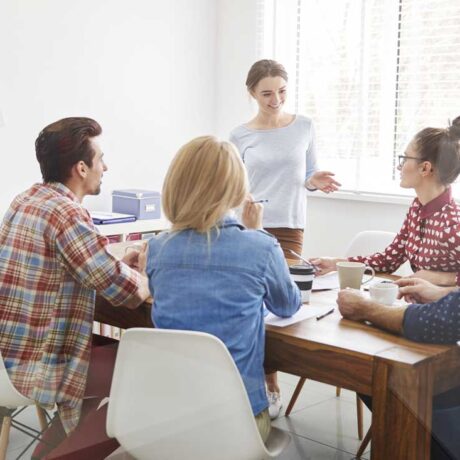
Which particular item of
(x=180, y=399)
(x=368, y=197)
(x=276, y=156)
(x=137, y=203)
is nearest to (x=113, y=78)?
(x=137, y=203)

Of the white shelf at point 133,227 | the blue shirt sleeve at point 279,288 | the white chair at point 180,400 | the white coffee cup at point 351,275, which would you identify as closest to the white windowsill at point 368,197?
the white shelf at point 133,227

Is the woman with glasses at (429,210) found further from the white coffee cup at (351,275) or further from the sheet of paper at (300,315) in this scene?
the sheet of paper at (300,315)

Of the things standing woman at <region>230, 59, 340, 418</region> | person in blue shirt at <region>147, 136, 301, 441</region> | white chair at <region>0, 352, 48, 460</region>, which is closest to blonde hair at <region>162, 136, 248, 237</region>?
person in blue shirt at <region>147, 136, 301, 441</region>

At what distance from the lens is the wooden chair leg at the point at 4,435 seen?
76.8 inches

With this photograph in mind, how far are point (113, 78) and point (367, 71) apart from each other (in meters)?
1.25

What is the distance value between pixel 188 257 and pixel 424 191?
0.96 m

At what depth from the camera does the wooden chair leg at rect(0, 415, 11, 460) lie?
1.95m

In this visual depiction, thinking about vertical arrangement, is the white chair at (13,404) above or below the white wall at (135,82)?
below

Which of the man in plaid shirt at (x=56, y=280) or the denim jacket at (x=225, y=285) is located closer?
the denim jacket at (x=225, y=285)

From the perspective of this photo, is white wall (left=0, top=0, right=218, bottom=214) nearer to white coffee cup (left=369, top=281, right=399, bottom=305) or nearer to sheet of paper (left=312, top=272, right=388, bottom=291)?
sheet of paper (left=312, top=272, right=388, bottom=291)

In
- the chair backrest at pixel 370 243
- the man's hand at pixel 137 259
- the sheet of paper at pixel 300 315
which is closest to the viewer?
the sheet of paper at pixel 300 315

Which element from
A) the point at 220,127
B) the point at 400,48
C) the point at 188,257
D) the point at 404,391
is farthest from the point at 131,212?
the point at 404,391

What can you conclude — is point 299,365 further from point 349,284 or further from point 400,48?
point 400,48

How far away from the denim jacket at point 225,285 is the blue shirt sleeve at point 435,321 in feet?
0.90
